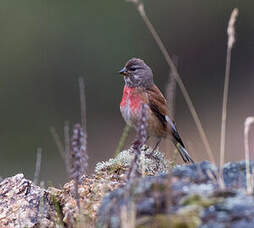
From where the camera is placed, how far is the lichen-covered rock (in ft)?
17.1

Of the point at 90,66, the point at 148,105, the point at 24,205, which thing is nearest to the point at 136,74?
the point at 148,105

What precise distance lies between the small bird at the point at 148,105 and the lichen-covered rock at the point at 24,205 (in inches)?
84.5

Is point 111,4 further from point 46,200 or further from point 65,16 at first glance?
point 46,200

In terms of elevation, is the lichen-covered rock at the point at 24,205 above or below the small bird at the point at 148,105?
below

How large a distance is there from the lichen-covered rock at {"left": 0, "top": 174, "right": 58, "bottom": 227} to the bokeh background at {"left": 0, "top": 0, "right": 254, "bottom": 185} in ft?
39.4

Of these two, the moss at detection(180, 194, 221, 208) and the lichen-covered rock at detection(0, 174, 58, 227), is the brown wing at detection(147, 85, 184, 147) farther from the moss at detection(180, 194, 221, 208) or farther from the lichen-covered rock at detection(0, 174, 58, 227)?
the moss at detection(180, 194, 221, 208)

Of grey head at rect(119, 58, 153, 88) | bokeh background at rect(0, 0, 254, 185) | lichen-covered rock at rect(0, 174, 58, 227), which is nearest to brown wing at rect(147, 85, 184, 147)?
grey head at rect(119, 58, 153, 88)

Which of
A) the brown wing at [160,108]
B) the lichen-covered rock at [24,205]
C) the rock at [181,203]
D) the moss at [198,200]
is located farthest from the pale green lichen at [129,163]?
the moss at [198,200]

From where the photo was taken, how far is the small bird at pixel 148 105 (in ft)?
25.1

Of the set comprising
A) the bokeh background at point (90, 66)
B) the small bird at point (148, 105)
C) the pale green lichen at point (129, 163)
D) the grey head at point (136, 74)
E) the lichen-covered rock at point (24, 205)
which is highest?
the bokeh background at point (90, 66)

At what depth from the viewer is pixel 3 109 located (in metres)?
18.1

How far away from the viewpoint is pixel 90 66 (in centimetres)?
1869

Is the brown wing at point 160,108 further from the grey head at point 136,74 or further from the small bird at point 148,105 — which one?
the grey head at point 136,74

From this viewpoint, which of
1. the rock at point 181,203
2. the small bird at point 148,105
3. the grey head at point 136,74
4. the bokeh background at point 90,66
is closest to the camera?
the rock at point 181,203
